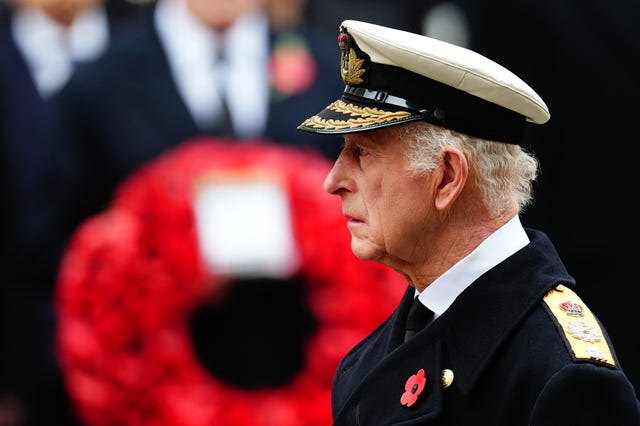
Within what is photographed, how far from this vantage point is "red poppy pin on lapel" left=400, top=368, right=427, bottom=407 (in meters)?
2.73

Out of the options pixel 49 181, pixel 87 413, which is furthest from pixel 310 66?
pixel 87 413

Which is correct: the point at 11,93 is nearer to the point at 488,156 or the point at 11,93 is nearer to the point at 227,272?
A: the point at 227,272

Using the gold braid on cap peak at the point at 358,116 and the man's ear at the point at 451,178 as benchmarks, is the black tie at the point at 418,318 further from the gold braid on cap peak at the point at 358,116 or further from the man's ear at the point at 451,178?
the gold braid on cap peak at the point at 358,116

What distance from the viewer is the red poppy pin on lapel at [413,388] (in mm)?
2730

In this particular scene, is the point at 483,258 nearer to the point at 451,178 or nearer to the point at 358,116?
the point at 451,178

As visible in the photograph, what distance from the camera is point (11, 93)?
614 centimetres

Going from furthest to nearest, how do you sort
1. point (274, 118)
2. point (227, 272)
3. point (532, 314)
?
point (274, 118), point (227, 272), point (532, 314)

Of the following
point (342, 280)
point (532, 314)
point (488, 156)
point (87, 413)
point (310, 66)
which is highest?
point (488, 156)

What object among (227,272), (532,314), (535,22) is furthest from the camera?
(535,22)

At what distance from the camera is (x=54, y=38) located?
7723mm

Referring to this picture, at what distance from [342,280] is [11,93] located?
2.23 metres

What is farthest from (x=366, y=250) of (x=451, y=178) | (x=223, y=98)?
(x=223, y=98)

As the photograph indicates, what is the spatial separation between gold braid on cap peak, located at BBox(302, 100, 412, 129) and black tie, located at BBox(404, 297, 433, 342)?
43cm

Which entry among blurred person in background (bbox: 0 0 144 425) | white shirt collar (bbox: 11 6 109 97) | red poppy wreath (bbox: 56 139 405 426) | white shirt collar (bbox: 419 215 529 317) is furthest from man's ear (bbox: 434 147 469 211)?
white shirt collar (bbox: 11 6 109 97)
